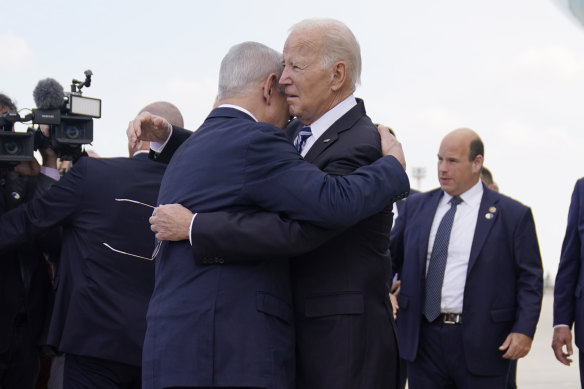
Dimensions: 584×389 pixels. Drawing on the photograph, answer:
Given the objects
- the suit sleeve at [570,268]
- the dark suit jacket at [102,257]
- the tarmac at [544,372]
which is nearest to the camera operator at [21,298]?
the dark suit jacket at [102,257]

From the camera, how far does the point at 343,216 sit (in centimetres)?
269

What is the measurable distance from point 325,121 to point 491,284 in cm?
237

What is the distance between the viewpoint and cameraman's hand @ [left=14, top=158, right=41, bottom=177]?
5051 millimetres

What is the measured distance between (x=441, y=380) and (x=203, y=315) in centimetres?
275

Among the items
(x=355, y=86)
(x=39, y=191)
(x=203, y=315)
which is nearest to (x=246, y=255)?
(x=203, y=315)

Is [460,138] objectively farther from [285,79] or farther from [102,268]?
[285,79]

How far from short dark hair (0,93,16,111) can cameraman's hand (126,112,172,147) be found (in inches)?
68.7

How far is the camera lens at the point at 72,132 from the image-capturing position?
4787 mm

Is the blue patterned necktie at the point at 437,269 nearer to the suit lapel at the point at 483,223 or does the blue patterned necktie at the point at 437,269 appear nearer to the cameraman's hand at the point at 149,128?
the suit lapel at the point at 483,223

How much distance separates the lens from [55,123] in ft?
15.5

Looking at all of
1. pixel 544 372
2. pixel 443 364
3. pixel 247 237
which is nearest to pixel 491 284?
pixel 443 364

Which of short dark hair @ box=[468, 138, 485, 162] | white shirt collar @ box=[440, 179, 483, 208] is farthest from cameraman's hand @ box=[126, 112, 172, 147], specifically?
short dark hair @ box=[468, 138, 485, 162]

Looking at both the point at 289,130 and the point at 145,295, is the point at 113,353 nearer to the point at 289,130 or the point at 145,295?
the point at 145,295

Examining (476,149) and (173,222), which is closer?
(173,222)
